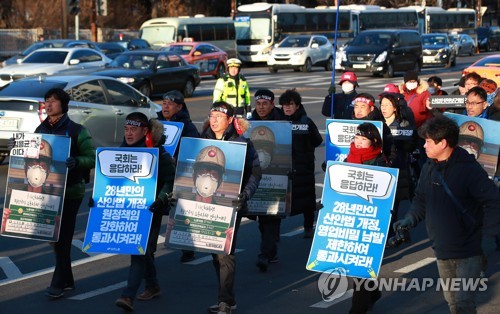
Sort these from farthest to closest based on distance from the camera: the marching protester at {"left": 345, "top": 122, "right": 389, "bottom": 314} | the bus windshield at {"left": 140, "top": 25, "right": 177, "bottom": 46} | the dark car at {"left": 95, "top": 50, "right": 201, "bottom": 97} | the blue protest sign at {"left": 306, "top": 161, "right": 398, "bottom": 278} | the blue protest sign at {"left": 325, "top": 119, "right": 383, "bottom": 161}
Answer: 1. the bus windshield at {"left": 140, "top": 25, "right": 177, "bottom": 46}
2. the dark car at {"left": 95, "top": 50, "right": 201, "bottom": 97}
3. the blue protest sign at {"left": 325, "top": 119, "right": 383, "bottom": 161}
4. the marching protester at {"left": 345, "top": 122, "right": 389, "bottom": 314}
5. the blue protest sign at {"left": 306, "top": 161, "right": 398, "bottom": 278}

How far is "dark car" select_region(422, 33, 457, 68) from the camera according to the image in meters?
49.8

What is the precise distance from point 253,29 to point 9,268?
45.1 meters

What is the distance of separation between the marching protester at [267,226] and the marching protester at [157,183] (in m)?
1.69

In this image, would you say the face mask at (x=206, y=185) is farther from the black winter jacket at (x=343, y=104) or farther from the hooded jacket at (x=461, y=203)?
the black winter jacket at (x=343, y=104)

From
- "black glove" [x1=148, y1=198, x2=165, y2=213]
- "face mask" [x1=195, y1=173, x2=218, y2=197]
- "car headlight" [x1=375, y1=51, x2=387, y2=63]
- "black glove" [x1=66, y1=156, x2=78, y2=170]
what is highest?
"black glove" [x1=66, y1=156, x2=78, y2=170]

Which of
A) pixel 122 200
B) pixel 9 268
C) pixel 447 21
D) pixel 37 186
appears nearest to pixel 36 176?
pixel 37 186

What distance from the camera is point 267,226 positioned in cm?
991

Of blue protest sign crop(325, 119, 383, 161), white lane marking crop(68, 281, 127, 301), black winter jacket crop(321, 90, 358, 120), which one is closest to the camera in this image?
white lane marking crop(68, 281, 127, 301)

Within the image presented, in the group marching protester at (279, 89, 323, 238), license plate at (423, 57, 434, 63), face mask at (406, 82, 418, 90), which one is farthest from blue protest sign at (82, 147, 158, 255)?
license plate at (423, 57, 434, 63)

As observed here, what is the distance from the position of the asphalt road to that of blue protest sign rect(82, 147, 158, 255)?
0.58 m

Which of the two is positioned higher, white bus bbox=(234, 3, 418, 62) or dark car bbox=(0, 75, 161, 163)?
dark car bbox=(0, 75, 161, 163)

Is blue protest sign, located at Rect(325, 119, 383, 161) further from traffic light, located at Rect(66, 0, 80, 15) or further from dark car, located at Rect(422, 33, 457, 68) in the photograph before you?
dark car, located at Rect(422, 33, 457, 68)

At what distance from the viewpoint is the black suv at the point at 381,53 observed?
135 ft

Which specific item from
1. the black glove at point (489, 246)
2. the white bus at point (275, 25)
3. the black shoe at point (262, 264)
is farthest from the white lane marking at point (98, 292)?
the white bus at point (275, 25)
